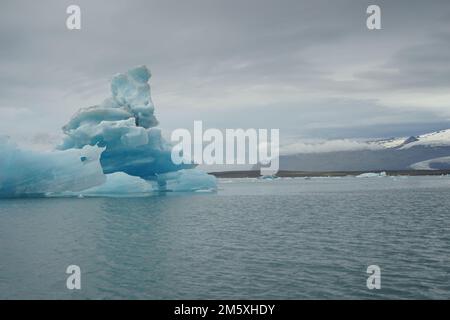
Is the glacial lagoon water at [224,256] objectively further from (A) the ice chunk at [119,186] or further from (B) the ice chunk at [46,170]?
(A) the ice chunk at [119,186]

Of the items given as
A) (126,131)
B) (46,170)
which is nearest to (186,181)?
(126,131)

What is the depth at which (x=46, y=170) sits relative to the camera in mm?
41844

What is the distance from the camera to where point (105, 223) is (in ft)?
Answer: 88.9

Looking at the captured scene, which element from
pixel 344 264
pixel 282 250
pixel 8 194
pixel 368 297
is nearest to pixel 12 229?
pixel 282 250

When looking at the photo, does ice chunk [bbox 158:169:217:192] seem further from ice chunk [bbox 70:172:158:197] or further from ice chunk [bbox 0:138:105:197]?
ice chunk [bbox 0:138:105:197]

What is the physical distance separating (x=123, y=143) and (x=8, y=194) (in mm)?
12686

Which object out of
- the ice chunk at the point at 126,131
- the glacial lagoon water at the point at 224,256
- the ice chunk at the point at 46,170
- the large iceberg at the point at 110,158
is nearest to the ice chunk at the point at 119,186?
the large iceberg at the point at 110,158

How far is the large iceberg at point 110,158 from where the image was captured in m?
42.0

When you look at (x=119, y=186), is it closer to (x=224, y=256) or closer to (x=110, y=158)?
(x=110, y=158)

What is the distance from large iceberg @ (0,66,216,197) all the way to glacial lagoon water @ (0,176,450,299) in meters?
13.0

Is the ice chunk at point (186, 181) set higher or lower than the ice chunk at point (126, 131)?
lower

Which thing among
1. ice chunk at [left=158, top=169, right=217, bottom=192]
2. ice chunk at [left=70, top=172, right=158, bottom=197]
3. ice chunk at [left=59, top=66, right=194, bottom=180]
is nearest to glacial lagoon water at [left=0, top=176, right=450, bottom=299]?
ice chunk at [left=70, top=172, right=158, bottom=197]

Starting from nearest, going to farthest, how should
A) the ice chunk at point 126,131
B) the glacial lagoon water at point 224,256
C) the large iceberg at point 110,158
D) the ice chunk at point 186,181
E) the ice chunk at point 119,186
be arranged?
the glacial lagoon water at point 224,256 → the large iceberg at point 110,158 → the ice chunk at point 126,131 → the ice chunk at point 119,186 → the ice chunk at point 186,181
